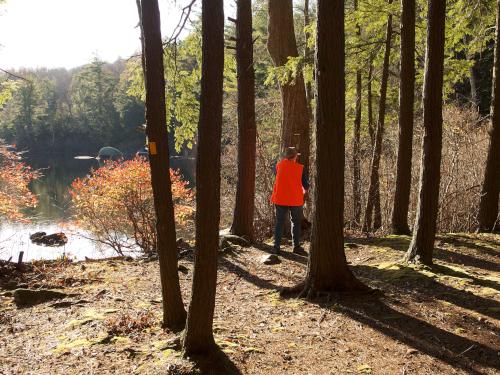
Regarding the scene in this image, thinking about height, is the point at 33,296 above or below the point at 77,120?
below

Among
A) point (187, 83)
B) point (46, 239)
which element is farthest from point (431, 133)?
point (46, 239)

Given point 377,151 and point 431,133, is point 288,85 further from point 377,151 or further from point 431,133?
point 431,133

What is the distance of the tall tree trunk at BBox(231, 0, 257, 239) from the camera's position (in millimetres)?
8922

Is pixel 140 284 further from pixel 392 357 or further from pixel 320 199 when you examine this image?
pixel 392 357

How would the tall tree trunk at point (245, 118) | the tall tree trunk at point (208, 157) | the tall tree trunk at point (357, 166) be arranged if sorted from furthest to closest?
the tall tree trunk at point (357, 166), the tall tree trunk at point (245, 118), the tall tree trunk at point (208, 157)

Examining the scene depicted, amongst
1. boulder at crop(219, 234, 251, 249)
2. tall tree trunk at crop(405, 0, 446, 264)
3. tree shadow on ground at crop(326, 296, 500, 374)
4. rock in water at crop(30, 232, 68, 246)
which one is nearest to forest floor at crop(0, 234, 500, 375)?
tree shadow on ground at crop(326, 296, 500, 374)

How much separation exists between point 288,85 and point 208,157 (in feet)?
20.8

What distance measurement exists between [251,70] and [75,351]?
6.37 metres

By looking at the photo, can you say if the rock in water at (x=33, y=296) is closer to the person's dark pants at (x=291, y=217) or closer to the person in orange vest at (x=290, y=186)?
the person's dark pants at (x=291, y=217)

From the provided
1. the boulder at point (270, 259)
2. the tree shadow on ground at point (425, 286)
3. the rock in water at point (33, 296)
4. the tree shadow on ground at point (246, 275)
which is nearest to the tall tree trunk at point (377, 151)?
the boulder at point (270, 259)

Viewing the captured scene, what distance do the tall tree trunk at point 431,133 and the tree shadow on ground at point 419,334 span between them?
1412 millimetres

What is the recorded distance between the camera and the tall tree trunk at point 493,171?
8453 mm

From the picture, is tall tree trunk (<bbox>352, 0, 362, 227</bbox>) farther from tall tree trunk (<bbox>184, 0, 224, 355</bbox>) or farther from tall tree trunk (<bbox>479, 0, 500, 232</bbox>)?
tall tree trunk (<bbox>184, 0, 224, 355</bbox>)

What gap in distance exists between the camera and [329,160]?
5145mm
